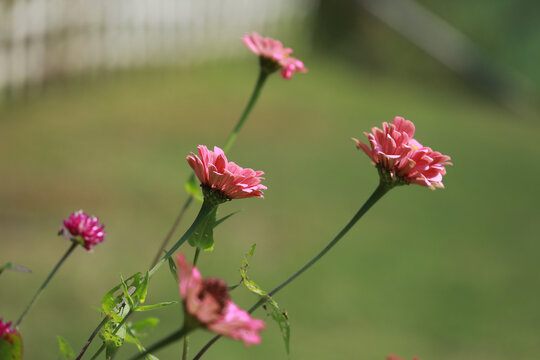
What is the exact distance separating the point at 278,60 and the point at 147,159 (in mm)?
2939

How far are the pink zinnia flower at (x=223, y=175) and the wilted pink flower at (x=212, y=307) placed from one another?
15 centimetres

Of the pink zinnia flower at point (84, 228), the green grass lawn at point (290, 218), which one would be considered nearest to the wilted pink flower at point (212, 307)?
the pink zinnia flower at point (84, 228)

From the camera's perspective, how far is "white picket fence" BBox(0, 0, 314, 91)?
12.8 ft

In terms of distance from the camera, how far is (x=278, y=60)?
33.6 inches

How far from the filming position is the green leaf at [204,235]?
0.56 m

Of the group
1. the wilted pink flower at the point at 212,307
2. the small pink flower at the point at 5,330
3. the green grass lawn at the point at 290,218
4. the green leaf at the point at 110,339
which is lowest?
the green grass lawn at the point at 290,218

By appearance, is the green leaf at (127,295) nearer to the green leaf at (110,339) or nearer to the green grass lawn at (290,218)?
the green leaf at (110,339)

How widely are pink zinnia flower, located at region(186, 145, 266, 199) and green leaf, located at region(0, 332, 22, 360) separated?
162mm

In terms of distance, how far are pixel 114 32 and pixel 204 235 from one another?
14.0 ft

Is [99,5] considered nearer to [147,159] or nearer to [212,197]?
[147,159]

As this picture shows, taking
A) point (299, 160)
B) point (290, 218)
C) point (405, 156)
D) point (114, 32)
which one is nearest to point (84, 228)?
point (405, 156)

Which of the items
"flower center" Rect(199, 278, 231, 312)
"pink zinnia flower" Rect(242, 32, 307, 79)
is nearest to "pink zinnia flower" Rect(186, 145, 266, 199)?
"flower center" Rect(199, 278, 231, 312)

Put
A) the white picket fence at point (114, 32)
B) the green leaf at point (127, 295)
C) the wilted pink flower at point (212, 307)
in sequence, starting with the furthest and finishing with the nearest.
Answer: the white picket fence at point (114, 32), the green leaf at point (127, 295), the wilted pink flower at point (212, 307)

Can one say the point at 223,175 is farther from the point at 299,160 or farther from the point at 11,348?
the point at 299,160
